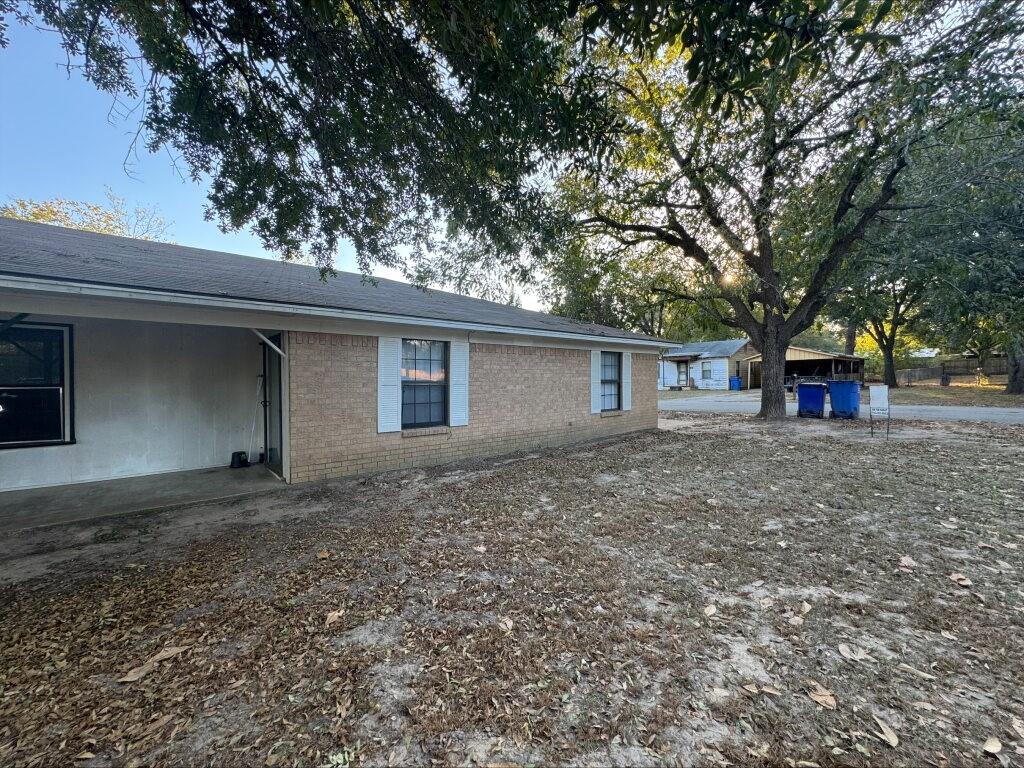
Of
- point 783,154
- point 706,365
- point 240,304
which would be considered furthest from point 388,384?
point 706,365

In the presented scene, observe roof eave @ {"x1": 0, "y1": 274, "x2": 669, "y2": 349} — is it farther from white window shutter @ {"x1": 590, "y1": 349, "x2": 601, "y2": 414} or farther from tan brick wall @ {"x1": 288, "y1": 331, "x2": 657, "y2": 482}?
white window shutter @ {"x1": 590, "y1": 349, "x2": 601, "y2": 414}

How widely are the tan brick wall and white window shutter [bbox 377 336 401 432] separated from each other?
94mm

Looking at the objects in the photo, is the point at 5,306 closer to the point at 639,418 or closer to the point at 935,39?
the point at 935,39

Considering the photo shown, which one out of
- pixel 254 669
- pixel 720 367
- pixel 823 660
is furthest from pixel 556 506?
pixel 720 367

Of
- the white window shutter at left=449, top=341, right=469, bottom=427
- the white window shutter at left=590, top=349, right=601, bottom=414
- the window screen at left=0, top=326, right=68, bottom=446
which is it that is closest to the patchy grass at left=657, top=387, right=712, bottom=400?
the white window shutter at left=590, top=349, right=601, bottom=414

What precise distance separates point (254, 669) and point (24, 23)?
5.83 meters

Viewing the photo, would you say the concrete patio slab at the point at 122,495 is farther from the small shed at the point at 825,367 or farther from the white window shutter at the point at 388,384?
the small shed at the point at 825,367

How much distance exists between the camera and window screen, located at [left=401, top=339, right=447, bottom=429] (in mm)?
7227

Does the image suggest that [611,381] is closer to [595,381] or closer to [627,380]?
[627,380]

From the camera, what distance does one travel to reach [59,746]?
185 cm

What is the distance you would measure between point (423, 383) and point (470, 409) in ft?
3.32

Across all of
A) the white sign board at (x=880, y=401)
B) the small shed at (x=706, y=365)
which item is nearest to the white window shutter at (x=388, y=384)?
the white sign board at (x=880, y=401)

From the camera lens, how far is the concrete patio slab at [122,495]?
4.77m

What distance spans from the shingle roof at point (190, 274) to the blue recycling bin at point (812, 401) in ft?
29.0
